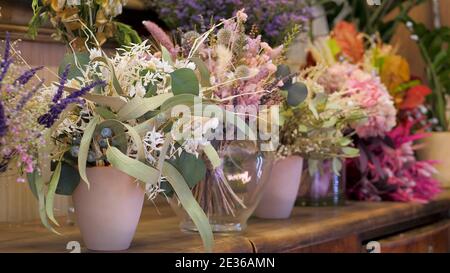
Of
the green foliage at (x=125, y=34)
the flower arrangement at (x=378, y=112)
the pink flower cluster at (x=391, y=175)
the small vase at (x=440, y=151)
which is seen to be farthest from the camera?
the small vase at (x=440, y=151)

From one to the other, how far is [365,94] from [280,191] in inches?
13.7

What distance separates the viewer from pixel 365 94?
2.04 metres

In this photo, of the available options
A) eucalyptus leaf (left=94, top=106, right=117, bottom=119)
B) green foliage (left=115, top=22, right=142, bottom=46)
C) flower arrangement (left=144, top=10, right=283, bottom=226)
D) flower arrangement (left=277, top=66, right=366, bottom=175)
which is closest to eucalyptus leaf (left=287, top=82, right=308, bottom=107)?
flower arrangement (left=277, top=66, right=366, bottom=175)

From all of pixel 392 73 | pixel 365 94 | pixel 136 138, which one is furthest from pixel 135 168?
pixel 392 73

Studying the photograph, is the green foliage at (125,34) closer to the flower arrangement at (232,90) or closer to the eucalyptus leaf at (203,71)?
the flower arrangement at (232,90)

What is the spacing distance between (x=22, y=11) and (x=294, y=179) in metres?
0.68

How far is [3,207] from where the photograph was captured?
1.70m

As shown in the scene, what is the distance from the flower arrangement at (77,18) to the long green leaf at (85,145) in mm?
298

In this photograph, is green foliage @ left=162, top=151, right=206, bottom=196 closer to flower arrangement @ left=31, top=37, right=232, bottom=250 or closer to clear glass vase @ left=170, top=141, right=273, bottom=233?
flower arrangement @ left=31, top=37, right=232, bottom=250

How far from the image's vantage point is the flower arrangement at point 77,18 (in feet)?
5.22

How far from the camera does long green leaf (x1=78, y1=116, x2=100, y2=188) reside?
128 cm

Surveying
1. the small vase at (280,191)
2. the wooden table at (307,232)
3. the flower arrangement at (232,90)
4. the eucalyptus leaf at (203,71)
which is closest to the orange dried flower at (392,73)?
the wooden table at (307,232)

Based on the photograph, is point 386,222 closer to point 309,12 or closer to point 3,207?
point 309,12

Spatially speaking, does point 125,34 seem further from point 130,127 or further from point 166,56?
point 130,127
